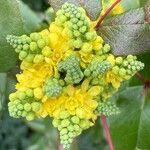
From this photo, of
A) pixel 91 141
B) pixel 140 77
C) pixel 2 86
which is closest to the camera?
pixel 140 77

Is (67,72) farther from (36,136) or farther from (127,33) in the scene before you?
(36,136)

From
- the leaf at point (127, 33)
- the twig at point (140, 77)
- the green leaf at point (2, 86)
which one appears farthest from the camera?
the green leaf at point (2, 86)

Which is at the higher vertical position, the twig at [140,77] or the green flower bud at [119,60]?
the twig at [140,77]

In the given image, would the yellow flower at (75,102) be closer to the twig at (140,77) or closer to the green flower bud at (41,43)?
the green flower bud at (41,43)

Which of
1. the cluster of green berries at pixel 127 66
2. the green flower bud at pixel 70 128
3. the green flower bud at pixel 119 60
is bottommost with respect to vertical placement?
the green flower bud at pixel 70 128

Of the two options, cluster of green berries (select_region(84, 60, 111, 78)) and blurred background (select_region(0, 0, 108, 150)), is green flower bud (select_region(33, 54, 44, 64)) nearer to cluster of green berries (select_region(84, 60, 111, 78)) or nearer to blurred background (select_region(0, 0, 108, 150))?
cluster of green berries (select_region(84, 60, 111, 78))

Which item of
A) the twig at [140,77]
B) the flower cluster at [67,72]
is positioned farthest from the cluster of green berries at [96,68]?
the twig at [140,77]

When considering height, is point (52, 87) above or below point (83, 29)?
below

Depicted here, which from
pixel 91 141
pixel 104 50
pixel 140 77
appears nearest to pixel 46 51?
pixel 104 50
